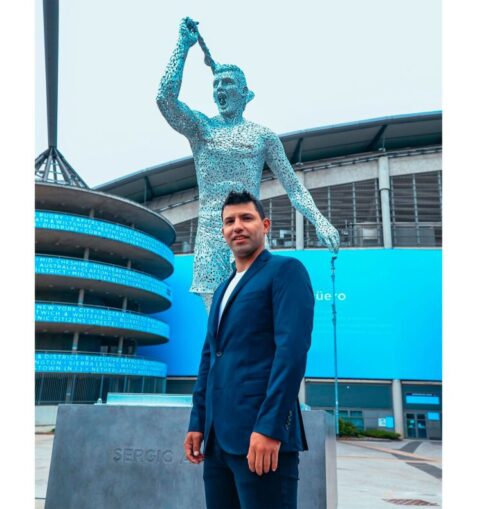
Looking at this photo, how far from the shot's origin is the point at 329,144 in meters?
31.6

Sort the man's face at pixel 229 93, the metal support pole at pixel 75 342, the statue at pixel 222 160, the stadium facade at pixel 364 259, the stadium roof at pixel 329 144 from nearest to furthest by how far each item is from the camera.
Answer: the statue at pixel 222 160 → the man's face at pixel 229 93 → the metal support pole at pixel 75 342 → the stadium facade at pixel 364 259 → the stadium roof at pixel 329 144

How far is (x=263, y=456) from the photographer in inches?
63.7

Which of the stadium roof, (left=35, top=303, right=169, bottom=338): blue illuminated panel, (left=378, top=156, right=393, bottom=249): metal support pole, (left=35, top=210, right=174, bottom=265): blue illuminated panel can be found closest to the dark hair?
(left=35, top=303, right=169, bottom=338): blue illuminated panel

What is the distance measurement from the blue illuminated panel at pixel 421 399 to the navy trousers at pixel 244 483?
25.7 meters

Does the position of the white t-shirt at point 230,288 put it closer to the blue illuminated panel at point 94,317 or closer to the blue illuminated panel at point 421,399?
the blue illuminated panel at point 94,317

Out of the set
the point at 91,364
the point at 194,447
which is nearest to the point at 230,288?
the point at 194,447

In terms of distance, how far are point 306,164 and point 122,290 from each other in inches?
537

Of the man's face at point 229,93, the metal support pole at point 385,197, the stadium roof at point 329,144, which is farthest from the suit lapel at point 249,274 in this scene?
the stadium roof at point 329,144

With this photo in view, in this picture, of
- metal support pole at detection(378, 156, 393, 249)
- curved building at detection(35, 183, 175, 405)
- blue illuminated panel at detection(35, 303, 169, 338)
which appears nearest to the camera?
blue illuminated panel at detection(35, 303, 169, 338)

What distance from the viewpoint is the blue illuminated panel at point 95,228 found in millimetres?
22609

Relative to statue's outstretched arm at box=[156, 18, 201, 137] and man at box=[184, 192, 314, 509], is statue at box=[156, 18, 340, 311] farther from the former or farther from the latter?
man at box=[184, 192, 314, 509]

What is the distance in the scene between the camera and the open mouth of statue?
4.72m

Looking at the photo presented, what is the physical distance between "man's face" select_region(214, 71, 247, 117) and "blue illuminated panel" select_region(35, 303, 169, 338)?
758 inches

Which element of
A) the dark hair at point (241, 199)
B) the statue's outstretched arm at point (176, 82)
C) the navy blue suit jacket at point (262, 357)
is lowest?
the navy blue suit jacket at point (262, 357)
